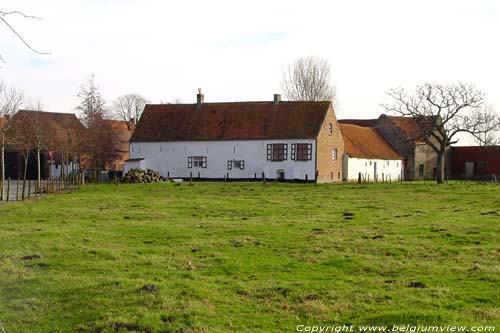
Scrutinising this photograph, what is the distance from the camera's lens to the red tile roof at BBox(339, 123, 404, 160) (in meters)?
63.2

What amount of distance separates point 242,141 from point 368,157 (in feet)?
44.8

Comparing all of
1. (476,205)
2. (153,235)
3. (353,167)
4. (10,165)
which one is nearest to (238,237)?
(153,235)

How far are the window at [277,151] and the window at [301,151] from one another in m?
0.85

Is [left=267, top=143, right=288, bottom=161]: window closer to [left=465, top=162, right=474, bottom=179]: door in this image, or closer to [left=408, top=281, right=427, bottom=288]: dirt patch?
[left=465, top=162, right=474, bottom=179]: door

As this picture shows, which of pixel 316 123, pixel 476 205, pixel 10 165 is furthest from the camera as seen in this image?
pixel 10 165

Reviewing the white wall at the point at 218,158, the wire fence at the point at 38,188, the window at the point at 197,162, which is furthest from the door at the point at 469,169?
the wire fence at the point at 38,188

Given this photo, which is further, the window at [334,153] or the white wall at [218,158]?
the window at [334,153]

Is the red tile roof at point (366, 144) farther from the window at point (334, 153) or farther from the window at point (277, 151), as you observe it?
the window at point (277, 151)

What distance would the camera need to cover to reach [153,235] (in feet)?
57.1

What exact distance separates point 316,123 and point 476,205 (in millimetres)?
30417

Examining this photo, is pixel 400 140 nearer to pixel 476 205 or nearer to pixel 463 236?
pixel 476 205

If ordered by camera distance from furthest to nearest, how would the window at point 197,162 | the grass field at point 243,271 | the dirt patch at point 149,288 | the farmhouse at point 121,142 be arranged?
the farmhouse at point 121,142, the window at point 197,162, the dirt patch at point 149,288, the grass field at point 243,271

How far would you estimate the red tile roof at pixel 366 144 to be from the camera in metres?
63.2

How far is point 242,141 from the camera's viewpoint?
5825cm
